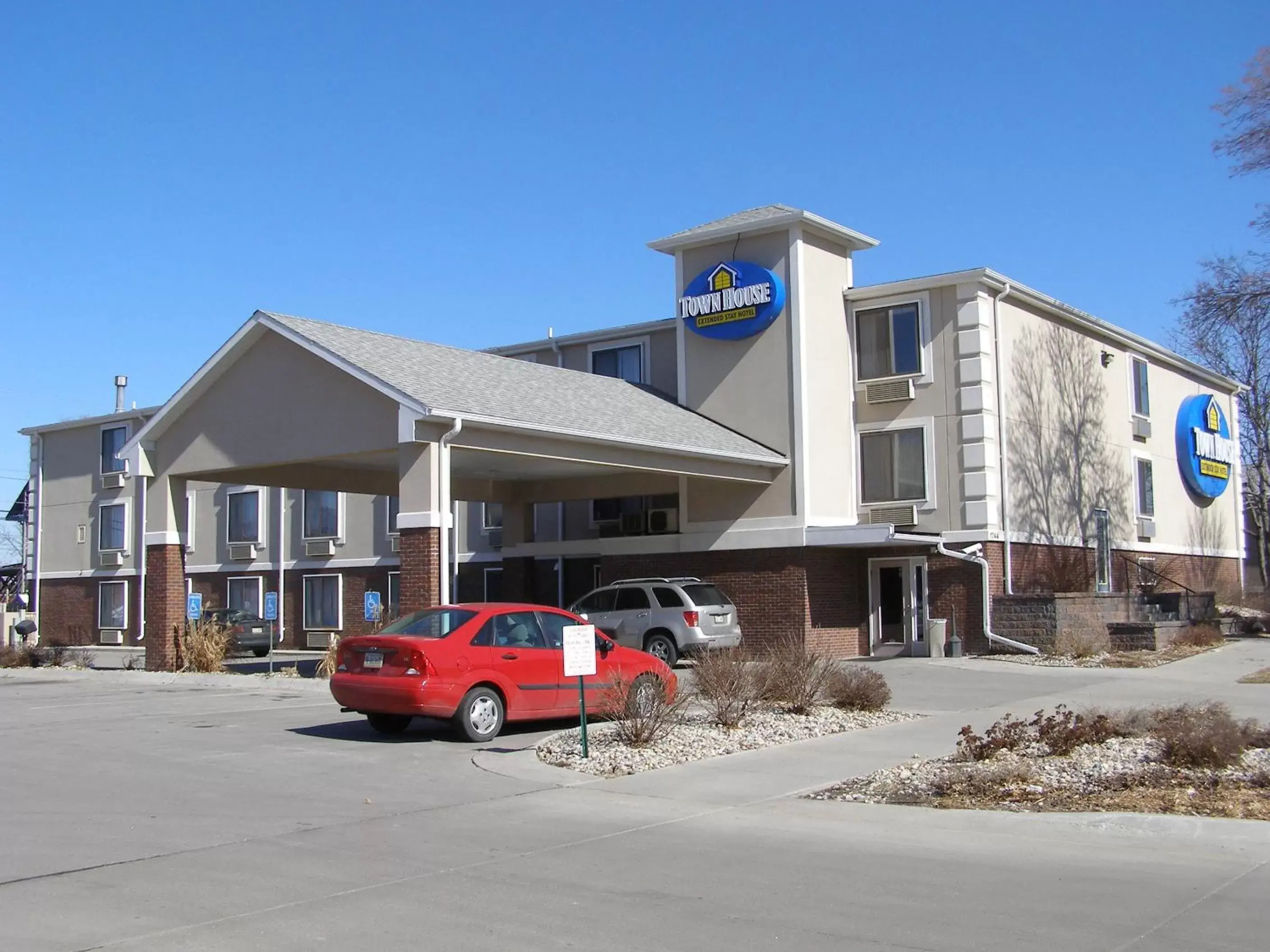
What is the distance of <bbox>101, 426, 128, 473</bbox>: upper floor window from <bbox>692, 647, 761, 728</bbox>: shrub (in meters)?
Result: 32.3

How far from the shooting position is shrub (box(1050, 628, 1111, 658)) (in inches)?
966

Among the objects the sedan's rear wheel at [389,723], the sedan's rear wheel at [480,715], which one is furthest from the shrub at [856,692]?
the sedan's rear wheel at [389,723]

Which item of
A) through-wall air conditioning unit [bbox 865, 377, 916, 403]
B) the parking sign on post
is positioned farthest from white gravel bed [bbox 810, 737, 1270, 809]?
through-wall air conditioning unit [bbox 865, 377, 916, 403]

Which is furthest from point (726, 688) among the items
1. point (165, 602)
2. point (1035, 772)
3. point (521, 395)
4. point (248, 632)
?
point (248, 632)

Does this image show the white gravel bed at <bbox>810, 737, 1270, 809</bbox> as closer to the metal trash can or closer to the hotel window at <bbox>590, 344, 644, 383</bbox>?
the metal trash can

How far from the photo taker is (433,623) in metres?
14.6

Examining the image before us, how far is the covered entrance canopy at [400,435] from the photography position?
809 inches

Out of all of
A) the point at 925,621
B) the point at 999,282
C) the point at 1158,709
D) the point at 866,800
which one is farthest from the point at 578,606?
the point at 866,800

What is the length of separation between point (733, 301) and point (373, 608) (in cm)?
1015

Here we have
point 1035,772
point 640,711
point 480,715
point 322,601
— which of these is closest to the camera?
point 1035,772

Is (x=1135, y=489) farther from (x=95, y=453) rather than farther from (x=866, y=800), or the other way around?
(x=95, y=453)

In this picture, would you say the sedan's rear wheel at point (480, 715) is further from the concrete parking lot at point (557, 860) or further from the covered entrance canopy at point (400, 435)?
the covered entrance canopy at point (400, 435)

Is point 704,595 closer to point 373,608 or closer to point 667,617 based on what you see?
point 667,617

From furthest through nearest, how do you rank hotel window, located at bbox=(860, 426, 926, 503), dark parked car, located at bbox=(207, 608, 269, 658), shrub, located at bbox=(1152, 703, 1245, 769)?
dark parked car, located at bbox=(207, 608, 269, 658) < hotel window, located at bbox=(860, 426, 926, 503) < shrub, located at bbox=(1152, 703, 1245, 769)
